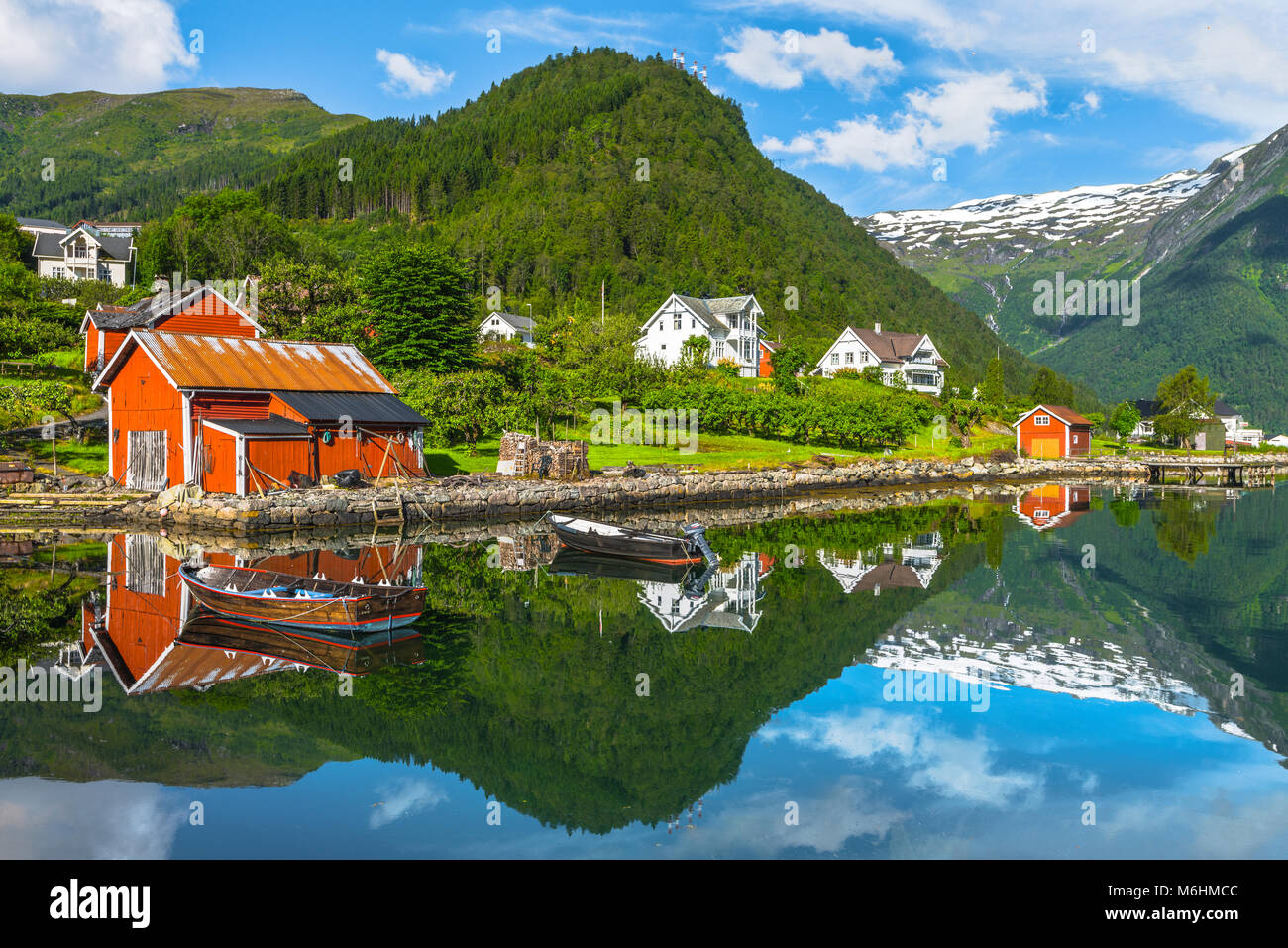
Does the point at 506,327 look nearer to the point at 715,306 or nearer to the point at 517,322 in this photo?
the point at 517,322

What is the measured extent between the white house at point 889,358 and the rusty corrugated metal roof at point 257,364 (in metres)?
66.4

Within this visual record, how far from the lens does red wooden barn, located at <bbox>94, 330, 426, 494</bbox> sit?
36.1 meters

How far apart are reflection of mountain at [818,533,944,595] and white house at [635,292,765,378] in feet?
189

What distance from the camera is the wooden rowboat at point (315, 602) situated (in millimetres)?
17359

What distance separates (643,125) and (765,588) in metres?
159

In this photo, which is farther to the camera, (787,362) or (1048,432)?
(1048,432)


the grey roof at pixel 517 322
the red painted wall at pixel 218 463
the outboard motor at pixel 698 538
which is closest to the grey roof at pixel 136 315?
the red painted wall at pixel 218 463

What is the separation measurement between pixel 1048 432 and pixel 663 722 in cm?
8394

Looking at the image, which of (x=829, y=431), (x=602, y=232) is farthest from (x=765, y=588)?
(x=602, y=232)

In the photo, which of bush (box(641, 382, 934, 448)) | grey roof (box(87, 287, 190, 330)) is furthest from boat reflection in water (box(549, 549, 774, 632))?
grey roof (box(87, 287, 190, 330))

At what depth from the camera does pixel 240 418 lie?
123 ft

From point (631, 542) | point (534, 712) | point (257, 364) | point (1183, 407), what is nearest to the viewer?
point (534, 712)

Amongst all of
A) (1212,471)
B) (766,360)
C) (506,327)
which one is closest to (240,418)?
(506,327)
